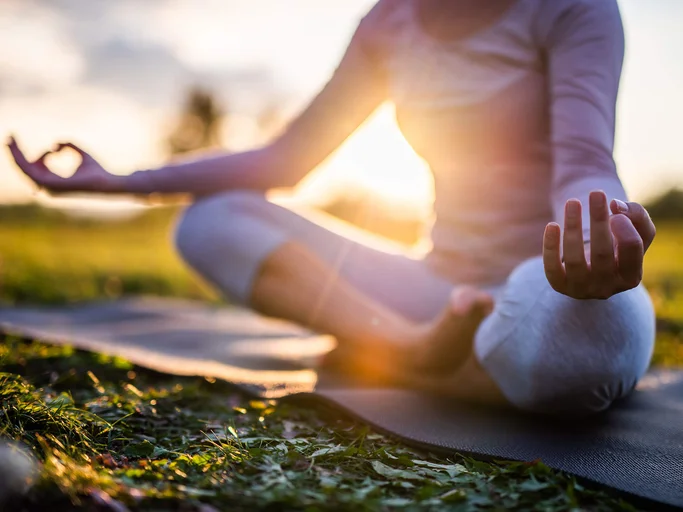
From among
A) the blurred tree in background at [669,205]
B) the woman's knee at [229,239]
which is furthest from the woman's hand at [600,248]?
the blurred tree in background at [669,205]

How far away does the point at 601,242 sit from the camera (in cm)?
105

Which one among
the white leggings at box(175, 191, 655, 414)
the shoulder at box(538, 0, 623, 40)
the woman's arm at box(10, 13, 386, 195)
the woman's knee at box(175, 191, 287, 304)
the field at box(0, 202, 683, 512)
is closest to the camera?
the field at box(0, 202, 683, 512)

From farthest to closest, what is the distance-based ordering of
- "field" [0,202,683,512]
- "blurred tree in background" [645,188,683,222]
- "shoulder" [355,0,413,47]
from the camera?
1. "blurred tree in background" [645,188,683,222]
2. "shoulder" [355,0,413,47]
3. "field" [0,202,683,512]

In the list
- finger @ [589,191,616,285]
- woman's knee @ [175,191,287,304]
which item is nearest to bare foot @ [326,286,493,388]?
woman's knee @ [175,191,287,304]

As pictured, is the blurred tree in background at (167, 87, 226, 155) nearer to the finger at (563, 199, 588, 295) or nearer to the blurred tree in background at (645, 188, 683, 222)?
the blurred tree in background at (645, 188, 683, 222)

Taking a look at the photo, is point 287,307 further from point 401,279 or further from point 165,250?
point 165,250

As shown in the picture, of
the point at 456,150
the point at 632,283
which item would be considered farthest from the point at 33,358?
the point at 632,283

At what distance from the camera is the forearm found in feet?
7.48

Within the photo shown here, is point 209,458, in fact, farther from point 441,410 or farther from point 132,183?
point 132,183

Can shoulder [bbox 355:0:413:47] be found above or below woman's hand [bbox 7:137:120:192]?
above

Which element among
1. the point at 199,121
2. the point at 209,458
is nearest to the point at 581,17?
the point at 209,458

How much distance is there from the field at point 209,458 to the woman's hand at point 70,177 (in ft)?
1.99

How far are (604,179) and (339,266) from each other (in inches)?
40.1

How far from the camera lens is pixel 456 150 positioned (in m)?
1.99
